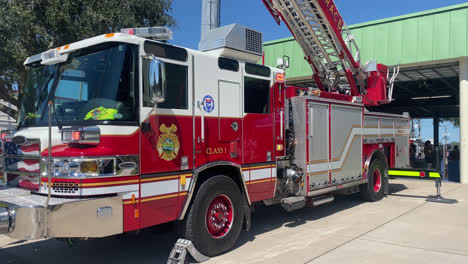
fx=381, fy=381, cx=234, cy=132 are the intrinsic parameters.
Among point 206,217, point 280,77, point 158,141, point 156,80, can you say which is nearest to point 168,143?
point 158,141

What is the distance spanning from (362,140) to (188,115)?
4.92 meters

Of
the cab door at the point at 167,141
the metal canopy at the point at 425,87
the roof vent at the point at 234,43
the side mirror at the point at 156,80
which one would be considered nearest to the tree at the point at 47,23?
the roof vent at the point at 234,43

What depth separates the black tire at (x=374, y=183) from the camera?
29.2 ft

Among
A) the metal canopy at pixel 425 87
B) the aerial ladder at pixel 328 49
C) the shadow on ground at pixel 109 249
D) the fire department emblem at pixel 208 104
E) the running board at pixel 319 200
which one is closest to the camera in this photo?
the fire department emblem at pixel 208 104

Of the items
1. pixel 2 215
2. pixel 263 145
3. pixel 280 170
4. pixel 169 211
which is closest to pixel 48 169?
pixel 2 215

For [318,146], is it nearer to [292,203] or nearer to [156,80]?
[292,203]

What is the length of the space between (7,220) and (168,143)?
179 centimetres

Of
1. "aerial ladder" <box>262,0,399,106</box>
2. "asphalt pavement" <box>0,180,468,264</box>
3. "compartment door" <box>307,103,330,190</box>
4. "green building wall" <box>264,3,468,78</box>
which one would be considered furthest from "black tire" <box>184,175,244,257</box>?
"green building wall" <box>264,3,468,78</box>

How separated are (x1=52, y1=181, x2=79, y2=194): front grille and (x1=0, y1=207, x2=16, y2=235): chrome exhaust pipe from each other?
0.43 m

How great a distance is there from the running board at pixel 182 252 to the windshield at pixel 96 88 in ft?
5.40

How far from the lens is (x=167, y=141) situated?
4516 mm

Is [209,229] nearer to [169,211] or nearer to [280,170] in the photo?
[169,211]

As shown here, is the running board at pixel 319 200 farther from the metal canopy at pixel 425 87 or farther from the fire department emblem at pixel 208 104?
the metal canopy at pixel 425 87

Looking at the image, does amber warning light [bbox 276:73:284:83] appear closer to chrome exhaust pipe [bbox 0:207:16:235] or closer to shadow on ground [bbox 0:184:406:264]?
shadow on ground [bbox 0:184:406:264]
